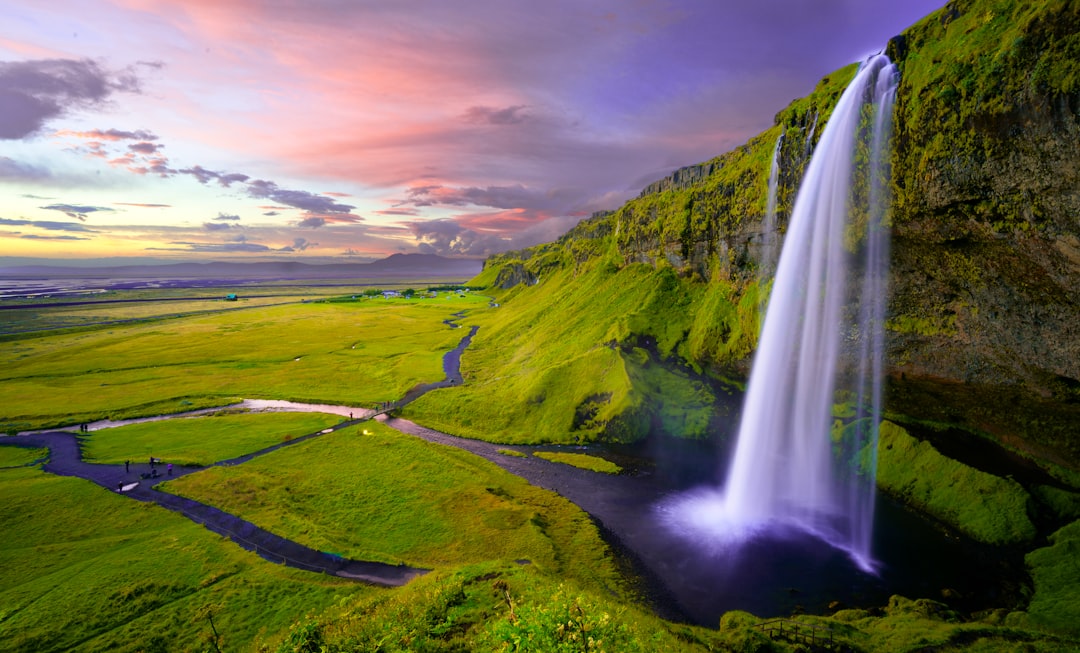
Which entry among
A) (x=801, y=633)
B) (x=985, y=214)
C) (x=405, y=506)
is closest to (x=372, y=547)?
(x=405, y=506)

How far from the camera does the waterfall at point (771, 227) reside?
50.1m

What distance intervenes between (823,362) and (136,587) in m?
62.2

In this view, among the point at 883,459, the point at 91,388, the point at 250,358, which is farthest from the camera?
the point at 250,358

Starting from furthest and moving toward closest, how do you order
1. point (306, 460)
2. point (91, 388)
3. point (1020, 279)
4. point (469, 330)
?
point (469, 330), point (91, 388), point (306, 460), point (1020, 279)

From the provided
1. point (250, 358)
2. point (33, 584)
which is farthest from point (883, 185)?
point (250, 358)

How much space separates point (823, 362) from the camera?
149 feet

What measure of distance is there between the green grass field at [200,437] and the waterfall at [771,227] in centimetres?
6666

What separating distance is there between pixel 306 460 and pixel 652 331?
180 feet

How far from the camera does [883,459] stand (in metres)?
42.9

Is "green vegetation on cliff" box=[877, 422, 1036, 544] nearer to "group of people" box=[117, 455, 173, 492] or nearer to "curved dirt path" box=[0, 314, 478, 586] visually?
"curved dirt path" box=[0, 314, 478, 586]

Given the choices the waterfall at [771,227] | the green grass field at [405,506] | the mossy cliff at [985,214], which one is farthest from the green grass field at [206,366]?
the mossy cliff at [985,214]

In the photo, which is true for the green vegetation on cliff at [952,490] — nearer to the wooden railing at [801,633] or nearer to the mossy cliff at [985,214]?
the mossy cliff at [985,214]

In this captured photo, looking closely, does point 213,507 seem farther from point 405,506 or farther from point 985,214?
point 985,214

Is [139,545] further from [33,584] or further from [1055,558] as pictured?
[1055,558]
